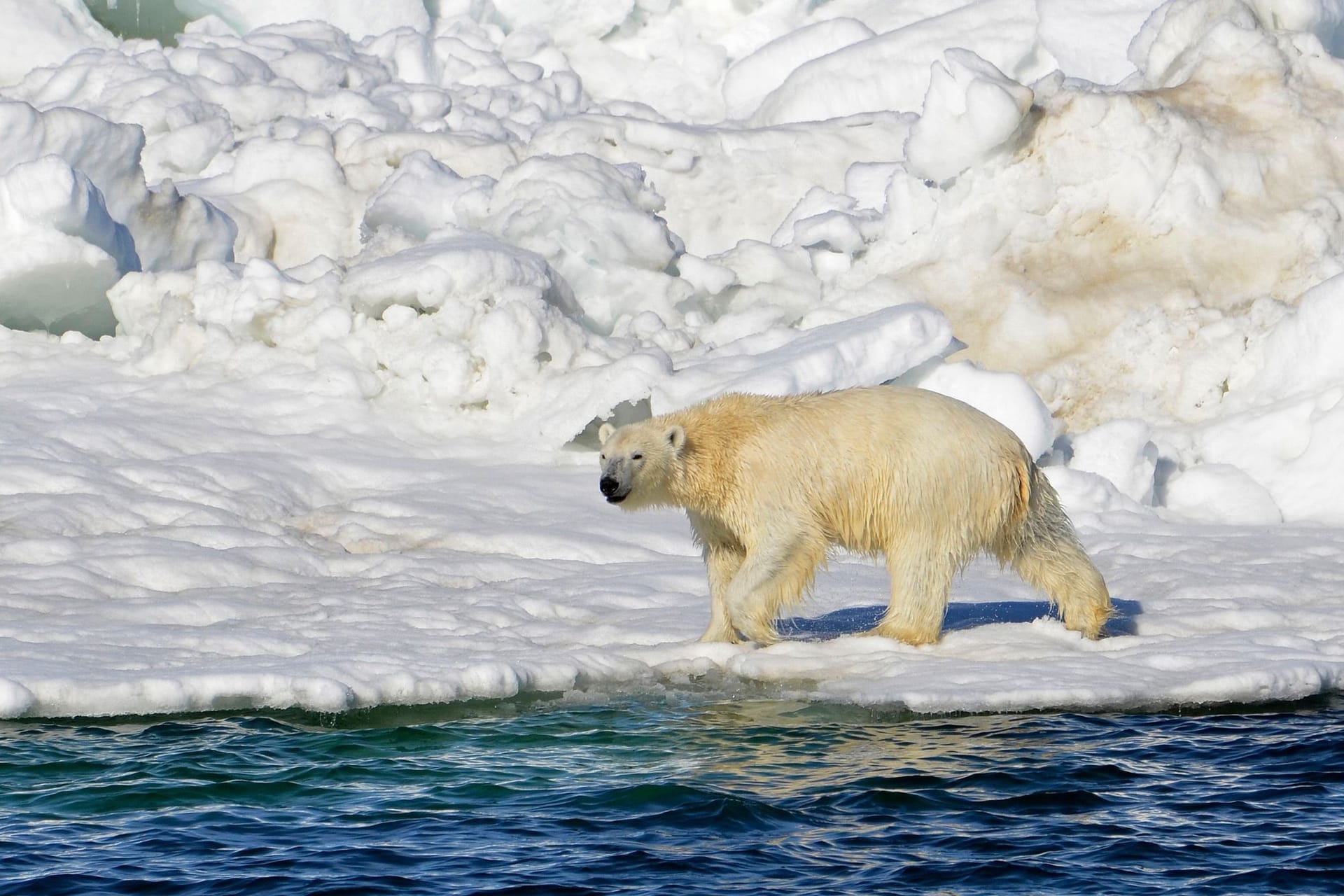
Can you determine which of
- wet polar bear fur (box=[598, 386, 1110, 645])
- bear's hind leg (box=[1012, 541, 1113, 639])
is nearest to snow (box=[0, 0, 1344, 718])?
bear's hind leg (box=[1012, 541, 1113, 639])

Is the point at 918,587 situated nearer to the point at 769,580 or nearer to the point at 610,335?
the point at 769,580

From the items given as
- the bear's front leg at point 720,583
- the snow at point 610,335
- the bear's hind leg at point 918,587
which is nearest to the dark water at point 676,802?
the snow at point 610,335

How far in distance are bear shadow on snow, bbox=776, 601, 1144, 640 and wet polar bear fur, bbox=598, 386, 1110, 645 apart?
0.34 metres

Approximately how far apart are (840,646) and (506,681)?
63.5 inches

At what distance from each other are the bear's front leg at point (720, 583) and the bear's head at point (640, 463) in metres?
0.50

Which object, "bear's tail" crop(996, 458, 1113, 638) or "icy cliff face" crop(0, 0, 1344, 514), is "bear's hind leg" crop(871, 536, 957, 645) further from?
"icy cliff face" crop(0, 0, 1344, 514)

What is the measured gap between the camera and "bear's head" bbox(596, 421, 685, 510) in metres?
7.68

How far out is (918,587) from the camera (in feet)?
25.3

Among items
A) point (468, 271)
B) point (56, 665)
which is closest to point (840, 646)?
point (56, 665)

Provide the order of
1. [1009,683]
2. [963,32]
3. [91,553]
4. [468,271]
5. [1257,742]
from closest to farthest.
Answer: [1257,742], [1009,683], [91,553], [468,271], [963,32]

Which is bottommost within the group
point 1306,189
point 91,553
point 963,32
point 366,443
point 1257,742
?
point 1257,742

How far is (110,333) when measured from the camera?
590 inches

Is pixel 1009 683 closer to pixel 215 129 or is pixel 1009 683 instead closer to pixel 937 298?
pixel 937 298

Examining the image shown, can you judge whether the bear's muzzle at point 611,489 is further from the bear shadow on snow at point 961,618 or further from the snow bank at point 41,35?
the snow bank at point 41,35
